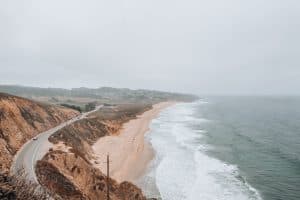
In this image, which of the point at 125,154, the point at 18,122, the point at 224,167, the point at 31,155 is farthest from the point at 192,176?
the point at 18,122

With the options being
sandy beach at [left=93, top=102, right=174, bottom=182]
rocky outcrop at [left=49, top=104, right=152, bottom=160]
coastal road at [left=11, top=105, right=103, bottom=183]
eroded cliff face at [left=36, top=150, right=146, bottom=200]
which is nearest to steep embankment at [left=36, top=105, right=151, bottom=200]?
eroded cliff face at [left=36, top=150, right=146, bottom=200]

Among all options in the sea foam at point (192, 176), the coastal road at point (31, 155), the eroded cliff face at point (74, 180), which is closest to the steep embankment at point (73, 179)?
the eroded cliff face at point (74, 180)

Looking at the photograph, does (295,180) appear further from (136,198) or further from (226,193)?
(136,198)

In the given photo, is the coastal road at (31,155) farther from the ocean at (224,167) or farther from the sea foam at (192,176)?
the sea foam at (192,176)

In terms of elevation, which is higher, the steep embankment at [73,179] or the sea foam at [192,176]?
the steep embankment at [73,179]

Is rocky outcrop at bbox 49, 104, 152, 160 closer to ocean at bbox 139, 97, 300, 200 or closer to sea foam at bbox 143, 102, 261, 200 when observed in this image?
ocean at bbox 139, 97, 300, 200

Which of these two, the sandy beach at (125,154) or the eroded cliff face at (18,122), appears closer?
the eroded cliff face at (18,122)
